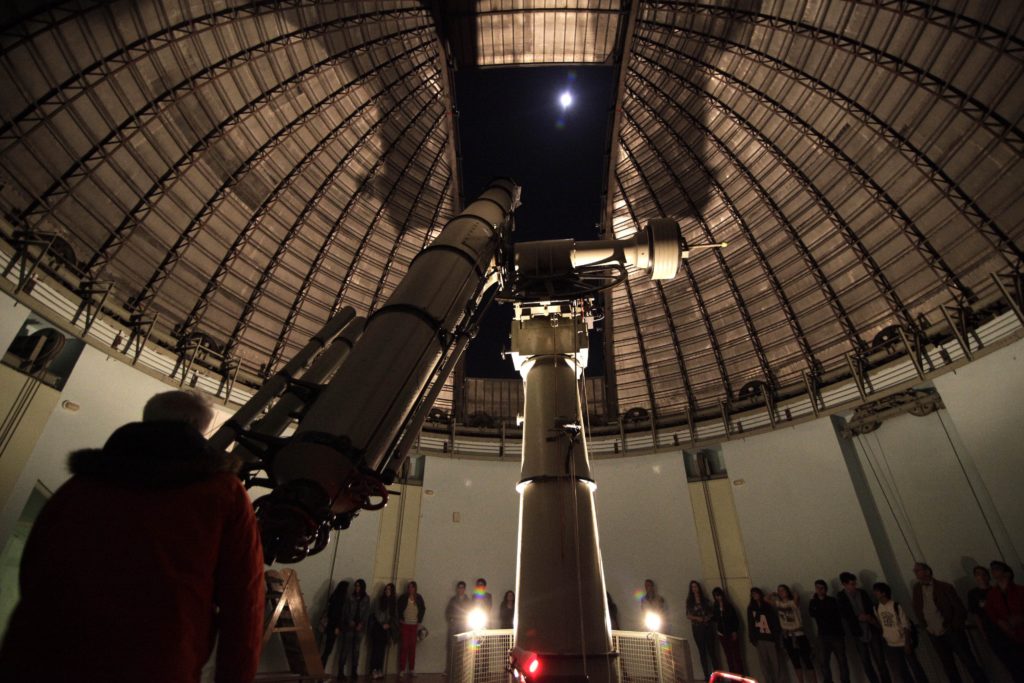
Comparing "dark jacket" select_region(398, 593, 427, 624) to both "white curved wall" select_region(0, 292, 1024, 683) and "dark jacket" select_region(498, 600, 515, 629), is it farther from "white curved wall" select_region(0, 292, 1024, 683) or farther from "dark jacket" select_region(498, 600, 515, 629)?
"dark jacket" select_region(498, 600, 515, 629)

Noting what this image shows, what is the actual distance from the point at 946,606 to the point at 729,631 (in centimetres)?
466

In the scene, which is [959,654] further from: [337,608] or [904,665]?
[337,608]

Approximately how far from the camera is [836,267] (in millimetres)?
16281

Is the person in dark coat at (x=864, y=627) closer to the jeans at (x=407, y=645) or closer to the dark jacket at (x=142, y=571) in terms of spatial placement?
the jeans at (x=407, y=645)

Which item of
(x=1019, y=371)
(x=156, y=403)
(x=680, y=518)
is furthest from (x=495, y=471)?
(x=156, y=403)

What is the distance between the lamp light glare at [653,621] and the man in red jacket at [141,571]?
47.2 feet

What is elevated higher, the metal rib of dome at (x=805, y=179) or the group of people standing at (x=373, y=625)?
the metal rib of dome at (x=805, y=179)

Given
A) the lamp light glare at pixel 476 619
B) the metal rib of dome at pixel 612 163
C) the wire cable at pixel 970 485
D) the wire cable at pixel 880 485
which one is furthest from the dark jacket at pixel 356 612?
the wire cable at pixel 970 485

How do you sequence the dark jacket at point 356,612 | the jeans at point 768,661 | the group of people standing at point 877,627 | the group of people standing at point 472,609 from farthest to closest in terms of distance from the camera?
the group of people standing at point 472,609, the dark jacket at point 356,612, the jeans at point 768,661, the group of people standing at point 877,627

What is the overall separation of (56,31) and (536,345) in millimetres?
13705

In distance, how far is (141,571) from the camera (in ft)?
5.59

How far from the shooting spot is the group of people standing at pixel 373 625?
12.3 metres

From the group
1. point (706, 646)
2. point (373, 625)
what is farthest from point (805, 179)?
point (373, 625)

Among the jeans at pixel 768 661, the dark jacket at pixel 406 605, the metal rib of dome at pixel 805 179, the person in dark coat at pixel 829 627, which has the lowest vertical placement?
the jeans at pixel 768 661
